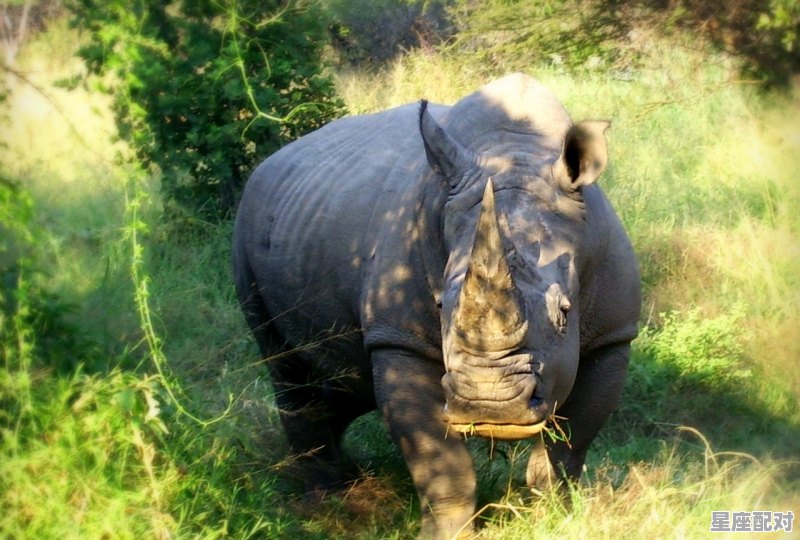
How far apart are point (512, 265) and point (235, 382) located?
5.11 ft

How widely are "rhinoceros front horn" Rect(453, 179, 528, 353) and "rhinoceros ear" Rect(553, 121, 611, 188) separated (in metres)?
0.66

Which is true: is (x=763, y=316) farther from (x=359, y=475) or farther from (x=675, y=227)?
(x=359, y=475)

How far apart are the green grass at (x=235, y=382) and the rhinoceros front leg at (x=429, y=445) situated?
6.0 inches

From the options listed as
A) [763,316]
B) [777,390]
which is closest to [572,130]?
[777,390]

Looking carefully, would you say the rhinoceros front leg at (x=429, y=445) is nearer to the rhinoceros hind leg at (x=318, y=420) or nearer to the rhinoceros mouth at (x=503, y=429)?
the rhinoceros mouth at (x=503, y=429)

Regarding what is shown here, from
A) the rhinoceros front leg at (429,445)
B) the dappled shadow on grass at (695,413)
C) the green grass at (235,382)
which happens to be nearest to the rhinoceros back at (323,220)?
the green grass at (235,382)

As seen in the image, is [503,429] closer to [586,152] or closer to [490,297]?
[490,297]

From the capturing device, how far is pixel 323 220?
685 centimetres

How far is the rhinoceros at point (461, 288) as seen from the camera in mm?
4848

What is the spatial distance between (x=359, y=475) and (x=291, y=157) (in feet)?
6.47

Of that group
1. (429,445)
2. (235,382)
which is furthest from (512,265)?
(235,382)

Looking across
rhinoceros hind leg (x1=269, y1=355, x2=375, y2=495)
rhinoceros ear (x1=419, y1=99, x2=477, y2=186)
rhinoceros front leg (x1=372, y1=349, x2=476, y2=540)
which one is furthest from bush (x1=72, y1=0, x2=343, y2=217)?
rhinoceros front leg (x1=372, y1=349, x2=476, y2=540)

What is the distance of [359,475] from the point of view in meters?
6.95

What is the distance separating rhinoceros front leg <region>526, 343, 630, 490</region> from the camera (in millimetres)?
5812
